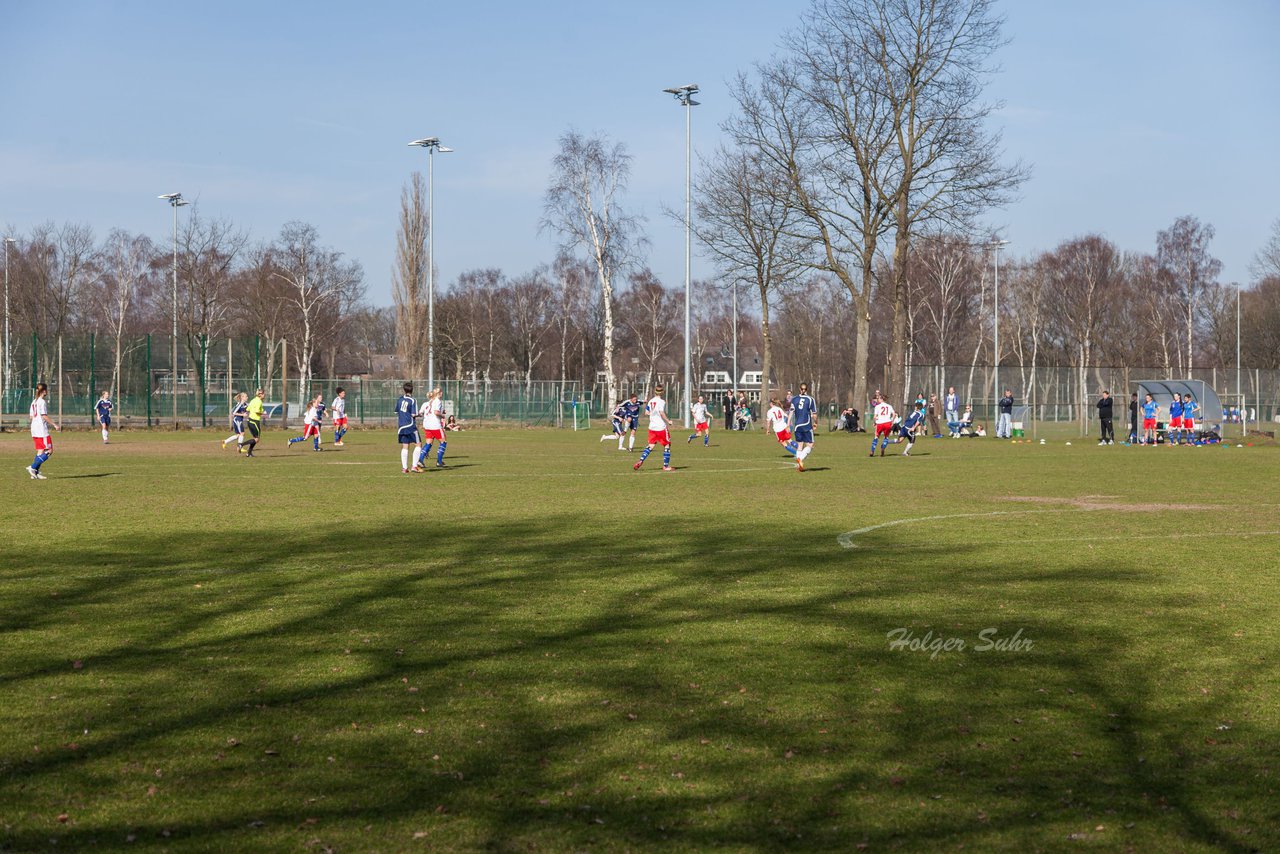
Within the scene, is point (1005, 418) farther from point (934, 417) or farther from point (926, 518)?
point (926, 518)

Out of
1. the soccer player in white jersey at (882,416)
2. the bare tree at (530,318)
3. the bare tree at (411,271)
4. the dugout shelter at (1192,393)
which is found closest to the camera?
the soccer player in white jersey at (882,416)

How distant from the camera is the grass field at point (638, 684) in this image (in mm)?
5082

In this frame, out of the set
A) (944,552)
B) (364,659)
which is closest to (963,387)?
(944,552)

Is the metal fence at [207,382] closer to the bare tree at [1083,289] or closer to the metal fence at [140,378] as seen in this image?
the metal fence at [140,378]

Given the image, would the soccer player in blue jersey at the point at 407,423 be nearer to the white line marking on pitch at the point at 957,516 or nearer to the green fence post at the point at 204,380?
the white line marking on pitch at the point at 957,516

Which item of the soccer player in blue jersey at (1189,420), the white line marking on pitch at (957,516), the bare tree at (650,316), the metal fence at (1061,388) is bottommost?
the white line marking on pitch at (957,516)

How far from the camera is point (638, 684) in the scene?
7.29 metres

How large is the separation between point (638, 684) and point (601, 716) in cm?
73

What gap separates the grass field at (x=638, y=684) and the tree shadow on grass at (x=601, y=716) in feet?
0.08

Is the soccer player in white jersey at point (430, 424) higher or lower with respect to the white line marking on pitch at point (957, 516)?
higher

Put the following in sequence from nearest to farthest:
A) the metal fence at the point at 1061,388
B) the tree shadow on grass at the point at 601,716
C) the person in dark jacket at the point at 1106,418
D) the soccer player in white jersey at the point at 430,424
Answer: the tree shadow on grass at the point at 601,716 < the soccer player in white jersey at the point at 430,424 < the person in dark jacket at the point at 1106,418 < the metal fence at the point at 1061,388

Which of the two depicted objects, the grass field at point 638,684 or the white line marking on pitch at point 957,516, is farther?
the white line marking on pitch at point 957,516

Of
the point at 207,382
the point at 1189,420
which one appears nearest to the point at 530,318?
the point at 207,382

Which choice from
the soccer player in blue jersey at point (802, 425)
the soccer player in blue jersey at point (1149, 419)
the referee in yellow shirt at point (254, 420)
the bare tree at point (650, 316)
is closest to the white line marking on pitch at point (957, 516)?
the soccer player in blue jersey at point (802, 425)
